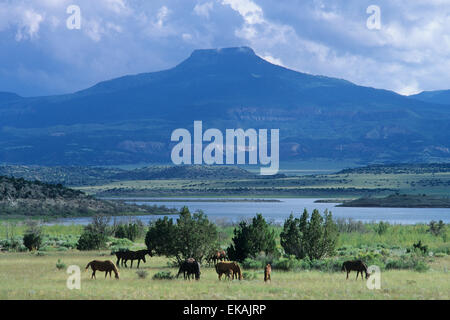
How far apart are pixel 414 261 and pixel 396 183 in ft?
390

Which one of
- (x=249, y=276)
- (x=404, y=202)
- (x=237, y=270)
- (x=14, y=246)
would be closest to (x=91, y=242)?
(x=14, y=246)

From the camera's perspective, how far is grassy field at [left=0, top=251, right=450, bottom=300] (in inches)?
706

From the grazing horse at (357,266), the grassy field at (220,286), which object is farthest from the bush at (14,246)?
the grazing horse at (357,266)

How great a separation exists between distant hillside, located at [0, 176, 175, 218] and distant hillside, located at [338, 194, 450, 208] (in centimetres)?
2923

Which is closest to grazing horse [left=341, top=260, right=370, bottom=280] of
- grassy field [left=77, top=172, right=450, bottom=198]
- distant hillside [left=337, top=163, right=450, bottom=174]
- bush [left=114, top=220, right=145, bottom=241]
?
bush [left=114, top=220, right=145, bottom=241]

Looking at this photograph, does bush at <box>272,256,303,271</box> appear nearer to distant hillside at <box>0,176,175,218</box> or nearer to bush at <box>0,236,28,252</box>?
bush at <box>0,236,28,252</box>

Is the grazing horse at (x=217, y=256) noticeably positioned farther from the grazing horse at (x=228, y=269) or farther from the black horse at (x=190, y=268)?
the grazing horse at (x=228, y=269)

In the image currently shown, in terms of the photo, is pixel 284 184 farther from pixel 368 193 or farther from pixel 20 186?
pixel 20 186

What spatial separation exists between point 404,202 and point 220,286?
8753cm

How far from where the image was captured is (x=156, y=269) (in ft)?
88.4

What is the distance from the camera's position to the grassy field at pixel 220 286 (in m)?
17.9

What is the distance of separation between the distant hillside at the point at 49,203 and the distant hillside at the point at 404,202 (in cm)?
2923

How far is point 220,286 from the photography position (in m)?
20.2
